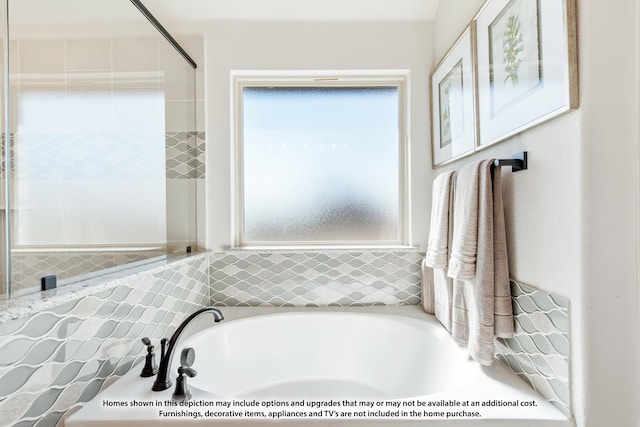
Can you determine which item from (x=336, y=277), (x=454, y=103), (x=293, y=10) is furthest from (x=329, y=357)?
(x=293, y=10)

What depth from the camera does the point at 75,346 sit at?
884mm

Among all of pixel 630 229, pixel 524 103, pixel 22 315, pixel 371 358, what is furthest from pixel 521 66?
pixel 22 315

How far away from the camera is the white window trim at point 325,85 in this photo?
198cm

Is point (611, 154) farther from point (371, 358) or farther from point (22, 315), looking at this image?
point (22, 315)

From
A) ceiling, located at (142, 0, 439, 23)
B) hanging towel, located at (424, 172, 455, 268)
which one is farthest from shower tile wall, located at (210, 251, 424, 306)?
ceiling, located at (142, 0, 439, 23)

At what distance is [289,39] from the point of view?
188cm

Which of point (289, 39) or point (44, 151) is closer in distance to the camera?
point (44, 151)

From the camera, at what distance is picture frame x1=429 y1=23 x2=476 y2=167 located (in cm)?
136

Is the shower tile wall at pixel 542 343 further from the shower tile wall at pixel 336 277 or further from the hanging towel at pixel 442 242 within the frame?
the shower tile wall at pixel 336 277

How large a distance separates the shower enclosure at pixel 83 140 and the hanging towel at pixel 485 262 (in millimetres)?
1376

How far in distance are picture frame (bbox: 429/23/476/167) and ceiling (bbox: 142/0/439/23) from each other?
1.34 ft

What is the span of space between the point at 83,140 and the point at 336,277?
1377 mm

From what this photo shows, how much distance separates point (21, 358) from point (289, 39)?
6.20 feet

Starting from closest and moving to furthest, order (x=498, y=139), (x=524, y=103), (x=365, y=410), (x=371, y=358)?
1. (x=365, y=410)
2. (x=524, y=103)
3. (x=498, y=139)
4. (x=371, y=358)
